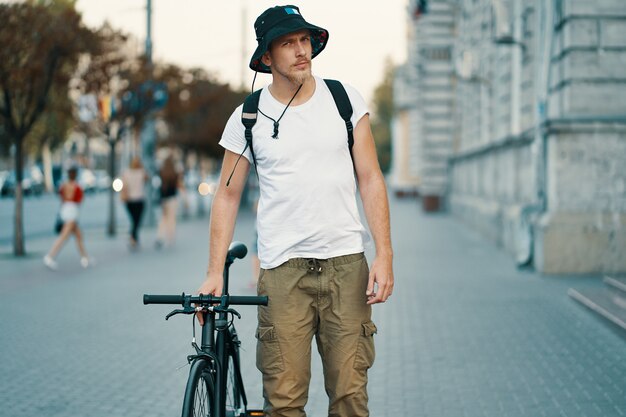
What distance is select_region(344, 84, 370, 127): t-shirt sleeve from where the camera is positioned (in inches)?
159

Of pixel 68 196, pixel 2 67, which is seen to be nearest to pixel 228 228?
pixel 68 196

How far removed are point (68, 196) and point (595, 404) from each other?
1046 cm

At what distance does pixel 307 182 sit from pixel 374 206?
28 cm

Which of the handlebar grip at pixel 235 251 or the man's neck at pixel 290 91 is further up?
the man's neck at pixel 290 91

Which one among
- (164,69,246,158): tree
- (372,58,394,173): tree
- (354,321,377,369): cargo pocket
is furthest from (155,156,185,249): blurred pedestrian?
(372,58,394,173): tree

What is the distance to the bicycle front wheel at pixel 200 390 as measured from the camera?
3.49 m

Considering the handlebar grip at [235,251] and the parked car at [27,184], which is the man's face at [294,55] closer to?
the handlebar grip at [235,251]

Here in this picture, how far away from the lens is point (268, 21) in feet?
13.1

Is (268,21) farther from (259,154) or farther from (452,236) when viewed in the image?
(452,236)

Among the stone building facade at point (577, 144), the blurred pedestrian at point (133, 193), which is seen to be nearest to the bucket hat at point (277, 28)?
the stone building facade at point (577, 144)

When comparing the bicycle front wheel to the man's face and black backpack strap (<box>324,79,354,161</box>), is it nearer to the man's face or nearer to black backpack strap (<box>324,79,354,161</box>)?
black backpack strap (<box>324,79,354,161</box>)

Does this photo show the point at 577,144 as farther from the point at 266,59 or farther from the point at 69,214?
the point at 266,59

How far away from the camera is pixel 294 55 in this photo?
3.98m

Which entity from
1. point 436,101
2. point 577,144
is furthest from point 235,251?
point 436,101
